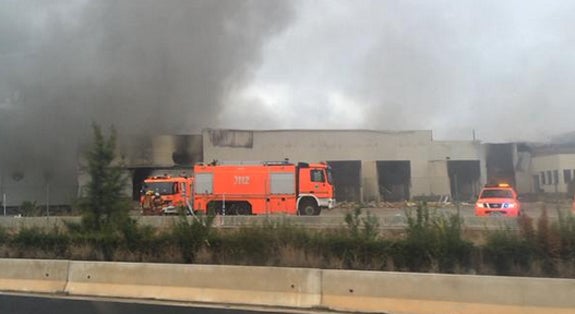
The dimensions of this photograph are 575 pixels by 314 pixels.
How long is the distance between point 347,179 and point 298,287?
42.0 m

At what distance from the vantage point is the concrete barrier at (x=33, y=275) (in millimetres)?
8594

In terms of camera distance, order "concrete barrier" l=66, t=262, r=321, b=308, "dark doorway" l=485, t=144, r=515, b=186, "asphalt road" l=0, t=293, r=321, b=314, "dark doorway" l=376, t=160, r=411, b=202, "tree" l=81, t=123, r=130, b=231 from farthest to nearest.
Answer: "dark doorway" l=485, t=144, r=515, b=186 → "dark doorway" l=376, t=160, r=411, b=202 → "tree" l=81, t=123, r=130, b=231 → "concrete barrier" l=66, t=262, r=321, b=308 → "asphalt road" l=0, t=293, r=321, b=314

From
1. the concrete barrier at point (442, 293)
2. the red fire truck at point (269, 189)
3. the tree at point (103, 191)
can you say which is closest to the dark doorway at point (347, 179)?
the red fire truck at point (269, 189)

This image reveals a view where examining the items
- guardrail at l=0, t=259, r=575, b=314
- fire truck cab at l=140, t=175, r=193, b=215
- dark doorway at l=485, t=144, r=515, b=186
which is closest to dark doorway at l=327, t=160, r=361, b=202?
dark doorway at l=485, t=144, r=515, b=186

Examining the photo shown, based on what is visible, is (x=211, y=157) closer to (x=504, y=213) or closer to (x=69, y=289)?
(x=504, y=213)

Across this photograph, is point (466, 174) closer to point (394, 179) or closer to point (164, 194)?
point (394, 179)

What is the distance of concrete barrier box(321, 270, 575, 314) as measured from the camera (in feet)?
21.2

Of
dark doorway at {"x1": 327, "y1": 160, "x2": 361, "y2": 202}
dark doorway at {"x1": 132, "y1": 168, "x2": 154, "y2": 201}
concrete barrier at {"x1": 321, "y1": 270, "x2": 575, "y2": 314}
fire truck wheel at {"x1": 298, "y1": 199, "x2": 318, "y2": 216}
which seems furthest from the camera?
dark doorway at {"x1": 132, "y1": 168, "x2": 154, "y2": 201}

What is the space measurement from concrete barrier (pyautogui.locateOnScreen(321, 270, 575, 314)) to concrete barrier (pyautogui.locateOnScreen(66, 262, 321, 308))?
1.21 feet

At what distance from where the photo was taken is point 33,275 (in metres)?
8.79

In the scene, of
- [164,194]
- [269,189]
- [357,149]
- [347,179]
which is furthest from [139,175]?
[269,189]

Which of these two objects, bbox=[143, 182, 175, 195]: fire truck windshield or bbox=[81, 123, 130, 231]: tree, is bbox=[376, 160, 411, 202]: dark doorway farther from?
bbox=[81, 123, 130, 231]: tree

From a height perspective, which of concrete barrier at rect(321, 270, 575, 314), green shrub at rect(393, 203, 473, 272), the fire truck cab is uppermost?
the fire truck cab

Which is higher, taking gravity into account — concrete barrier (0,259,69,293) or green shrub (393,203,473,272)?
green shrub (393,203,473,272)
